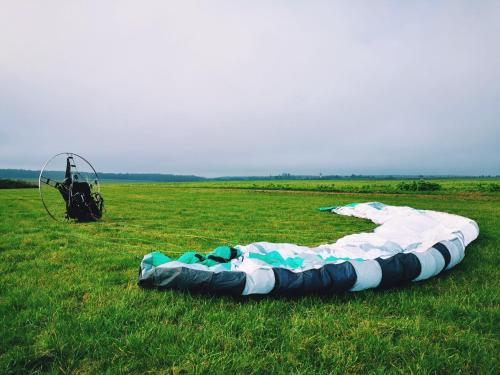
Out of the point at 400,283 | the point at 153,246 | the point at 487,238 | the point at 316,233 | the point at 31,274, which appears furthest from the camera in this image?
the point at 316,233

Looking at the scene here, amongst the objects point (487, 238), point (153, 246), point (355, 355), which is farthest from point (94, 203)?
point (487, 238)

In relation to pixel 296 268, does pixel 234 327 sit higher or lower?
lower

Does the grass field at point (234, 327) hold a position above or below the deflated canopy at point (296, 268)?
below

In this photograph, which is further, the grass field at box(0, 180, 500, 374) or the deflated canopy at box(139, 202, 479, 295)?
the deflated canopy at box(139, 202, 479, 295)

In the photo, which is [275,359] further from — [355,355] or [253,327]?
[355,355]

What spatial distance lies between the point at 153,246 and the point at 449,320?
17.4 feet

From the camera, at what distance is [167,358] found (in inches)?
99.1

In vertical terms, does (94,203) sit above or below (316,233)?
above

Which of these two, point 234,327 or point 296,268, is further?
point 296,268

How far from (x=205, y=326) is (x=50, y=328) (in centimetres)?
143

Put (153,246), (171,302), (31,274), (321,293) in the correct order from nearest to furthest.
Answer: (171,302), (321,293), (31,274), (153,246)

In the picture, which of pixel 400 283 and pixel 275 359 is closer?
pixel 275 359

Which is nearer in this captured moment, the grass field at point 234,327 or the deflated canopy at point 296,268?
the grass field at point 234,327

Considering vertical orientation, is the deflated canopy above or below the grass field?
above
